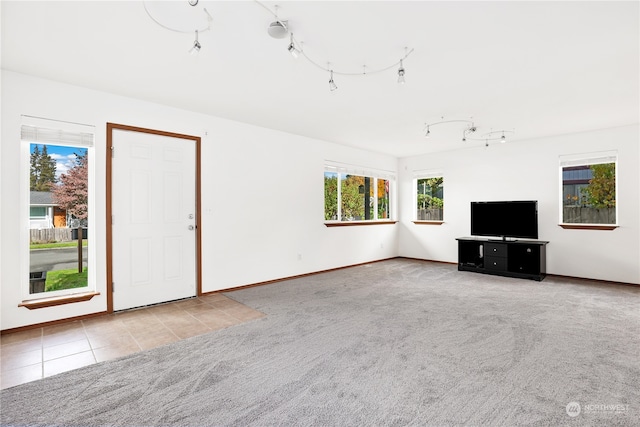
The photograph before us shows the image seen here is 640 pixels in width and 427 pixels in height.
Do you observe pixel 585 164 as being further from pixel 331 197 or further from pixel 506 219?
pixel 331 197

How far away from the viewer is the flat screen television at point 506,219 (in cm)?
548

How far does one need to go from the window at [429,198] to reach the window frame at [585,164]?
2101 millimetres

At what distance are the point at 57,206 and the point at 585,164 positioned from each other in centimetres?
747

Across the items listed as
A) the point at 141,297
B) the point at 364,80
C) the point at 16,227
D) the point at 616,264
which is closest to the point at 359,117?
the point at 364,80

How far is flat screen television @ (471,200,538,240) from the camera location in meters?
5.48

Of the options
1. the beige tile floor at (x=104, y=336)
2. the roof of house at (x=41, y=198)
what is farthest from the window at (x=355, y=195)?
the roof of house at (x=41, y=198)

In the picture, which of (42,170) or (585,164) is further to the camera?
(585,164)

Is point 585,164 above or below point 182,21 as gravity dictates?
below

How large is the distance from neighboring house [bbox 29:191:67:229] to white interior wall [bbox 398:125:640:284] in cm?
634

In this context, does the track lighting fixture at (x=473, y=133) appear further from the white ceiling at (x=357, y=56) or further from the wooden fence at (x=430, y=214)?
the wooden fence at (x=430, y=214)

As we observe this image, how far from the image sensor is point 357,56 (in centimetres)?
272

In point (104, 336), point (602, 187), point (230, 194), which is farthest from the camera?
point (602, 187)
